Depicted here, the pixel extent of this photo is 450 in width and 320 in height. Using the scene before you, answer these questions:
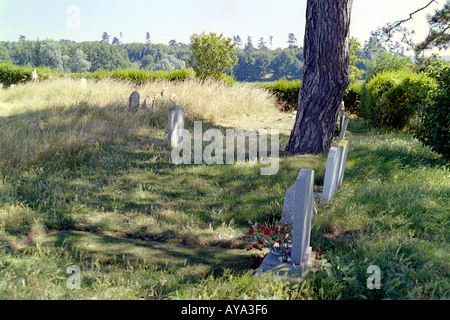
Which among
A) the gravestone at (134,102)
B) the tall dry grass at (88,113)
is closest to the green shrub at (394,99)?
the tall dry grass at (88,113)

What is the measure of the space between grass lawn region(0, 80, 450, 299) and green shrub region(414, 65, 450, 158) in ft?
1.34

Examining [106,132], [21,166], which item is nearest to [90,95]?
[106,132]

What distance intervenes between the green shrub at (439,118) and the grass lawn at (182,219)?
16.1 inches

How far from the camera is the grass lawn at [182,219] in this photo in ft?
9.43

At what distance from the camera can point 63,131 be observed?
7.92 meters

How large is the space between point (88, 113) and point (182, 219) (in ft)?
20.8

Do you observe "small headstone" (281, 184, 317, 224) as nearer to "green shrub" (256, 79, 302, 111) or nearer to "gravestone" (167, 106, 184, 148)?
"gravestone" (167, 106, 184, 148)

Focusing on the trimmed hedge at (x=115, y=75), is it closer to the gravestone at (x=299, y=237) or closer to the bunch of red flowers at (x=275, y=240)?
the bunch of red flowers at (x=275, y=240)

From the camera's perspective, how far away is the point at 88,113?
32.1 feet

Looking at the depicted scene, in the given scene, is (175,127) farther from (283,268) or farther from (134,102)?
(283,268)

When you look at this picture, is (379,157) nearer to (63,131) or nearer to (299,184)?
Answer: (299,184)

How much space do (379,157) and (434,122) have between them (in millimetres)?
1513

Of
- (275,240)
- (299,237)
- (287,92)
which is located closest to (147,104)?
(275,240)

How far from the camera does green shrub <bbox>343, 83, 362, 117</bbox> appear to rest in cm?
1703
